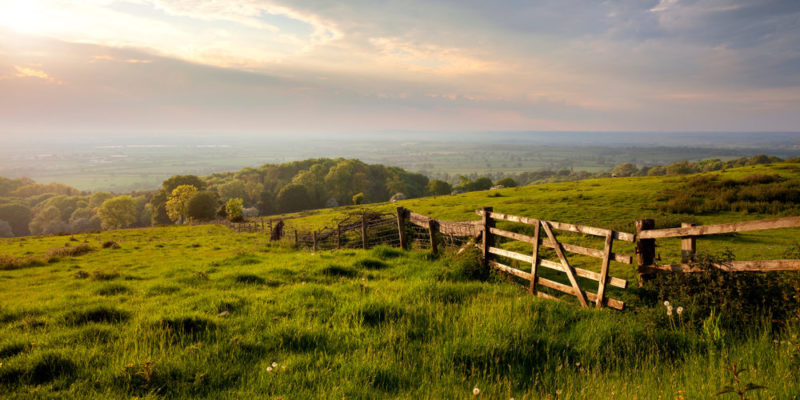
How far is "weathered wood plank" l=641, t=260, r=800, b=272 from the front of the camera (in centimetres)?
541

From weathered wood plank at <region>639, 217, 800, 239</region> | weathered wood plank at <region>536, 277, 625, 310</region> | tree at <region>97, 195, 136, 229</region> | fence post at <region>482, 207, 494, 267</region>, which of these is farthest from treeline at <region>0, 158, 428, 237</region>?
weathered wood plank at <region>639, 217, 800, 239</region>

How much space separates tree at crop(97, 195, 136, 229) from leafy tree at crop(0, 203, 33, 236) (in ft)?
157

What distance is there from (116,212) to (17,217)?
56.1 metres

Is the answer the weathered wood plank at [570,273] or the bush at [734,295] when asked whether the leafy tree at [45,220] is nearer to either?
the weathered wood plank at [570,273]

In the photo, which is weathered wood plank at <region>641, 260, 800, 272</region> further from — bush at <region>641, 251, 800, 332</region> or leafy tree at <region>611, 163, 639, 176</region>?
leafy tree at <region>611, 163, 639, 176</region>

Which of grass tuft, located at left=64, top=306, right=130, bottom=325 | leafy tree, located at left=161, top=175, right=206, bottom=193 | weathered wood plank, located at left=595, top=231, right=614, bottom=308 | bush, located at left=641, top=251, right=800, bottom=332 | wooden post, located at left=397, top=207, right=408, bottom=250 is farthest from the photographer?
leafy tree, located at left=161, top=175, right=206, bottom=193

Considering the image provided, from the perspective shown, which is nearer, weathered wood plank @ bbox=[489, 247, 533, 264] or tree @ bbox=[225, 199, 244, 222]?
weathered wood plank @ bbox=[489, 247, 533, 264]

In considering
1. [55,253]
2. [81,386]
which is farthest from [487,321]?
[55,253]

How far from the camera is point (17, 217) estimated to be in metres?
108

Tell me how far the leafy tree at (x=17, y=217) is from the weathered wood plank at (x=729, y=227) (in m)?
157

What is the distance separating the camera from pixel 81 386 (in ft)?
14.3

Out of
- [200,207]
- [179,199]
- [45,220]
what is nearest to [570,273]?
[200,207]

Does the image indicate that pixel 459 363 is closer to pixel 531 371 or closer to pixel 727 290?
pixel 531 371

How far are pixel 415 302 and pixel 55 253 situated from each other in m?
29.4
